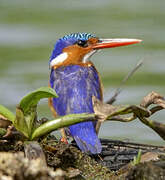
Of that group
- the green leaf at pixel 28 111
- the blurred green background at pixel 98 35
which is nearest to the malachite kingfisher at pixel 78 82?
the green leaf at pixel 28 111

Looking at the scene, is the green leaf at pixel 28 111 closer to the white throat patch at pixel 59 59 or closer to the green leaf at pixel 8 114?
the green leaf at pixel 8 114

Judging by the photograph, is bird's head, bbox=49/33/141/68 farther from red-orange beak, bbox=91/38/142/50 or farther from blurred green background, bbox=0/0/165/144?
blurred green background, bbox=0/0/165/144

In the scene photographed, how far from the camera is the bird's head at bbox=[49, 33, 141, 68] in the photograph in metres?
Result: 5.14

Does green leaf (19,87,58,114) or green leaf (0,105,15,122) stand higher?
green leaf (19,87,58,114)

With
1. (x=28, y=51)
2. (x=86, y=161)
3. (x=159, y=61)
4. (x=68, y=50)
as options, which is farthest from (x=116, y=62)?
(x=86, y=161)

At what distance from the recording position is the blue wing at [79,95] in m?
3.99

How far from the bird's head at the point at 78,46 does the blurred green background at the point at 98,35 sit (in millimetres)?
3205

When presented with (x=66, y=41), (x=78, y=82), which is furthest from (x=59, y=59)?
(x=78, y=82)

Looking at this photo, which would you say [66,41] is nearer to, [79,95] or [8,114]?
[79,95]

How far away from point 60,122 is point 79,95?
4.83ft

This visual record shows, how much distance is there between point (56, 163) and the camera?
9.83 ft

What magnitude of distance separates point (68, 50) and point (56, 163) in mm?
2267

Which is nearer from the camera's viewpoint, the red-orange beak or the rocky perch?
the rocky perch

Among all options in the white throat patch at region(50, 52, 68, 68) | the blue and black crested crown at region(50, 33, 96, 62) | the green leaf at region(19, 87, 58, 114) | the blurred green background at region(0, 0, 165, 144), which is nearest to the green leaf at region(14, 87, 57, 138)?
the green leaf at region(19, 87, 58, 114)
